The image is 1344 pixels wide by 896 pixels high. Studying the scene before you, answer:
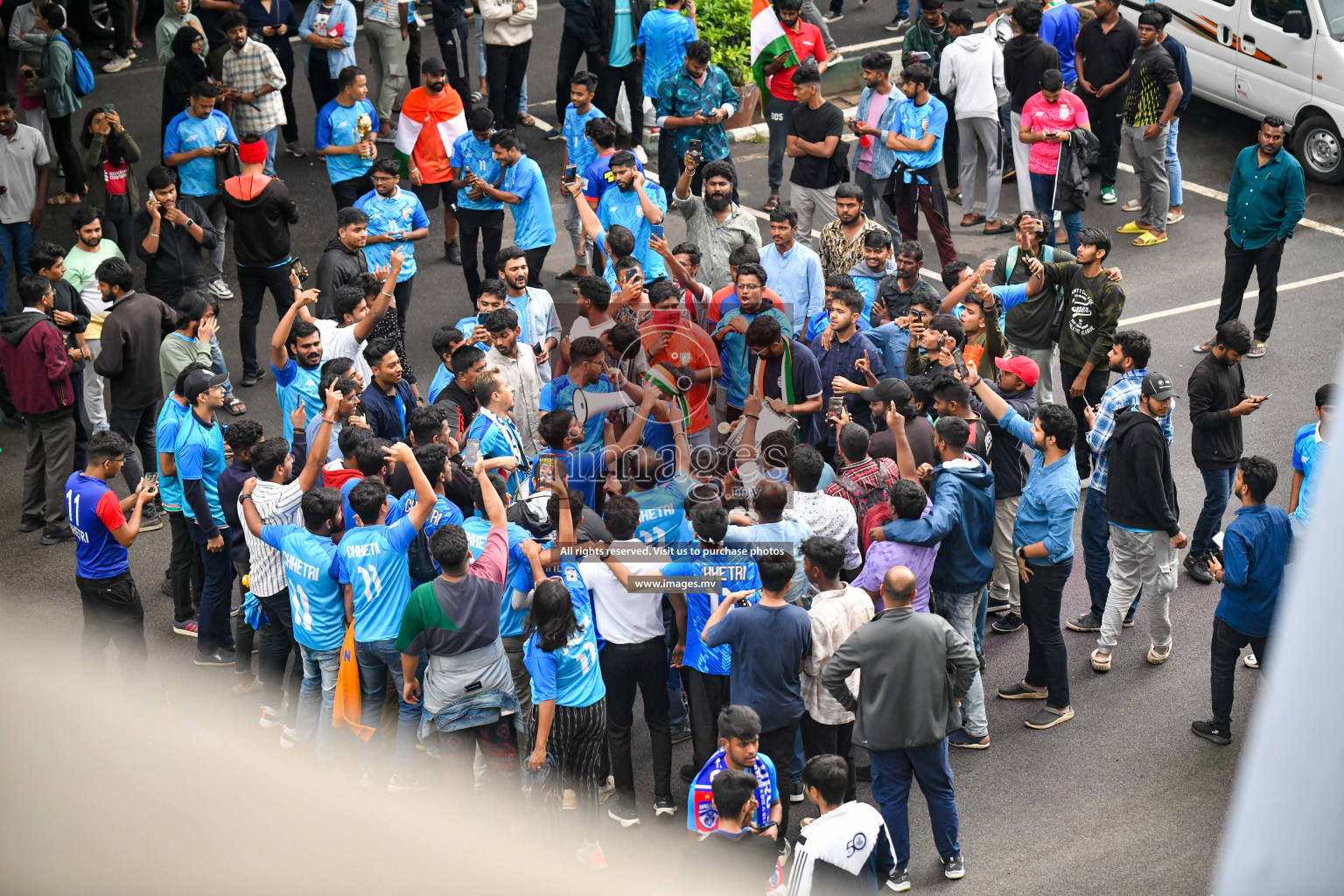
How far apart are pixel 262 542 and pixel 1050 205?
8514 millimetres

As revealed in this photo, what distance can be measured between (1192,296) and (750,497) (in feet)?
21.7

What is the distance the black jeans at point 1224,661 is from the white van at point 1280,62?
880 cm

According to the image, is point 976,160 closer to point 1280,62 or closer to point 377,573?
point 1280,62

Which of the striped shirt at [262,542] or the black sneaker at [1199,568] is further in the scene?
the black sneaker at [1199,568]

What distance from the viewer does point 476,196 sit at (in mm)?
10570

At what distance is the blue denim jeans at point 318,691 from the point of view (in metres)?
6.50

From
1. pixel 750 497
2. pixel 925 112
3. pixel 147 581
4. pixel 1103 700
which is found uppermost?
pixel 925 112

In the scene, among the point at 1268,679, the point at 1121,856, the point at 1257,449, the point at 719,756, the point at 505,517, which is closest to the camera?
the point at 1268,679

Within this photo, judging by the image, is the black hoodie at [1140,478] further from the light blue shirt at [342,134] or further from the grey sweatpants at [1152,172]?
the light blue shirt at [342,134]

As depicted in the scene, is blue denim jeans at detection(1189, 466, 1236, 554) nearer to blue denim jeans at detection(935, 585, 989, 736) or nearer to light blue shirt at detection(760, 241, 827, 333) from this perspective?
blue denim jeans at detection(935, 585, 989, 736)

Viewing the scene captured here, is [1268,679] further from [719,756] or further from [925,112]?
[925,112]

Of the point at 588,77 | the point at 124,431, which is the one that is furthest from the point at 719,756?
the point at 588,77

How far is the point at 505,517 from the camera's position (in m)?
6.48

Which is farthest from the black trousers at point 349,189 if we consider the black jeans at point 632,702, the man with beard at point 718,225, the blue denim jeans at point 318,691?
the black jeans at point 632,702
